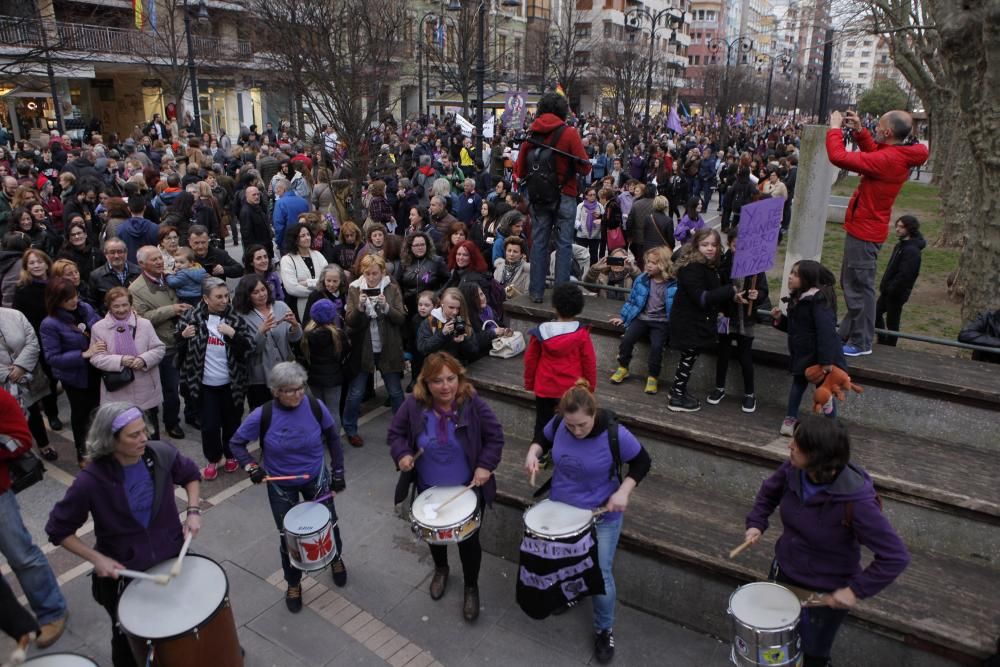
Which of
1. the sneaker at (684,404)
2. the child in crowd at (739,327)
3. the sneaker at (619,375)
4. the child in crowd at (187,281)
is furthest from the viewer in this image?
the child in crowd at (187,281)

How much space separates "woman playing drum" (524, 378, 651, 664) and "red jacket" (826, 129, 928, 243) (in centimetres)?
312

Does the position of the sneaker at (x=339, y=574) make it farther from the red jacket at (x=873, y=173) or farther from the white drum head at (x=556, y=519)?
the red jacket at (x=873, y=173)

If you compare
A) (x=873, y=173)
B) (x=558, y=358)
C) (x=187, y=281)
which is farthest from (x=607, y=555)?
(x=187, y=281)

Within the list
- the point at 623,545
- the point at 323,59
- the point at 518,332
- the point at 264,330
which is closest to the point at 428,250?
the point at 518,332

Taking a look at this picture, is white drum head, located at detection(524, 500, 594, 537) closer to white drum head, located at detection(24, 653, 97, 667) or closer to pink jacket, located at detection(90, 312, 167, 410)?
white drum head, located at detection(24, 653, 97, 667)

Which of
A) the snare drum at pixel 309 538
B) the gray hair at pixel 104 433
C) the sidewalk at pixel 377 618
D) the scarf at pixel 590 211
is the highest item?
the scarf at pixel 590 211

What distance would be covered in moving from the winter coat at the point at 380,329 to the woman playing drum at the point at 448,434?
2.56 meters

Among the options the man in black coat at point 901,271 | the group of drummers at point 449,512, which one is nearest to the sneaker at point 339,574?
the group of drummers at point 449,512

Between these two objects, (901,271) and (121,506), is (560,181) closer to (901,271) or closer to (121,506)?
(901,271)

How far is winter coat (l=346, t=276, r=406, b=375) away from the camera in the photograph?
7.22m

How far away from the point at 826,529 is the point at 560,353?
7.22ft

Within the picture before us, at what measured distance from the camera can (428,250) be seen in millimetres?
8148

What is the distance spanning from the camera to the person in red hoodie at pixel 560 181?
21.6ft

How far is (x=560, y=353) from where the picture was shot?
5.28m
